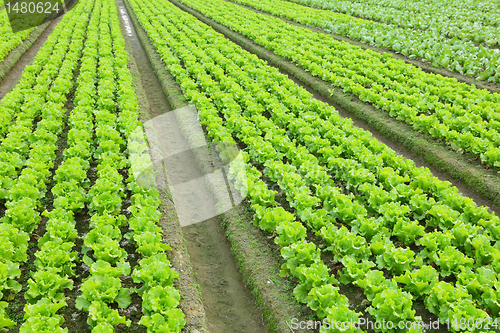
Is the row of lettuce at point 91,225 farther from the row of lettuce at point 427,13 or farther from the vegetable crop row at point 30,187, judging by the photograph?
the row of lettuce at point 427,13

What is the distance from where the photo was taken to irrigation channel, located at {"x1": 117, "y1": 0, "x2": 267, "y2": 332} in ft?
21.9

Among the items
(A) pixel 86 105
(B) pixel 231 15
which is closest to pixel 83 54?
(A) pixel 86 105

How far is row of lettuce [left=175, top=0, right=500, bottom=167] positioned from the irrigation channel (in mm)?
7653

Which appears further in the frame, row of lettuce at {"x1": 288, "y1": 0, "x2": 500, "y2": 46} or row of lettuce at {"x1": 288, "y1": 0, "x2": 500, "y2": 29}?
row of lettuce at {"x1": 288, "y1": 0, "x2": 500, "y2": 29}

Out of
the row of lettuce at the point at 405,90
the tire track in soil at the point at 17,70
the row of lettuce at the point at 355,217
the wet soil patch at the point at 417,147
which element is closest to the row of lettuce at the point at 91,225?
the row of lettuce at the point at 355,217

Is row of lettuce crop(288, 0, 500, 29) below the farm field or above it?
above

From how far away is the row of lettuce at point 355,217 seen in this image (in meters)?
5.75

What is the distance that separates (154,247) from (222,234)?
2.26 meters

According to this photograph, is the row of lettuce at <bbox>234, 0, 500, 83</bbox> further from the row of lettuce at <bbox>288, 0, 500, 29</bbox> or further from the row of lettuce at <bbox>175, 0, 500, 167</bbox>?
the row of lettuce at <bbox>175, 0, 500, 167</bbox>

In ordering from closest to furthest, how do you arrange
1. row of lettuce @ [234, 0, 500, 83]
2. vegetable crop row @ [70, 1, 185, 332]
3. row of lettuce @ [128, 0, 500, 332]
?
vegetable crop row @ [70, 1, 185, 332] < row of lettuce @ [128, 0, 500, 332] < row of lettuce @ [234, 0, 500, 83]

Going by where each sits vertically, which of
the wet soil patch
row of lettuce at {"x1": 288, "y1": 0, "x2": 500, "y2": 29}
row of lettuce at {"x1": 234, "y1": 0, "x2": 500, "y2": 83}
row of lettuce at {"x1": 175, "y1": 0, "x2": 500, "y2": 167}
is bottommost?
the wet soil patch

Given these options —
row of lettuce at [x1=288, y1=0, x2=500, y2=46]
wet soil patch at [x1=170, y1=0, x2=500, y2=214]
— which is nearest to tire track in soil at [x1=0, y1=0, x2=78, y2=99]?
wet soil patch at [x1=170, y1=0, x2=500, y2=214]

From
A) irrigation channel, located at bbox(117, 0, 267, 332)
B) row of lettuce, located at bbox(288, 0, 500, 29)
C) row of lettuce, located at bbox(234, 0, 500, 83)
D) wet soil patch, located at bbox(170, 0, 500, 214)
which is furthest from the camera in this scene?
row of lettuce, located at bbox(288, 0, 500, 29)

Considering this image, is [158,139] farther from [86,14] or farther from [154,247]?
[86,14]
